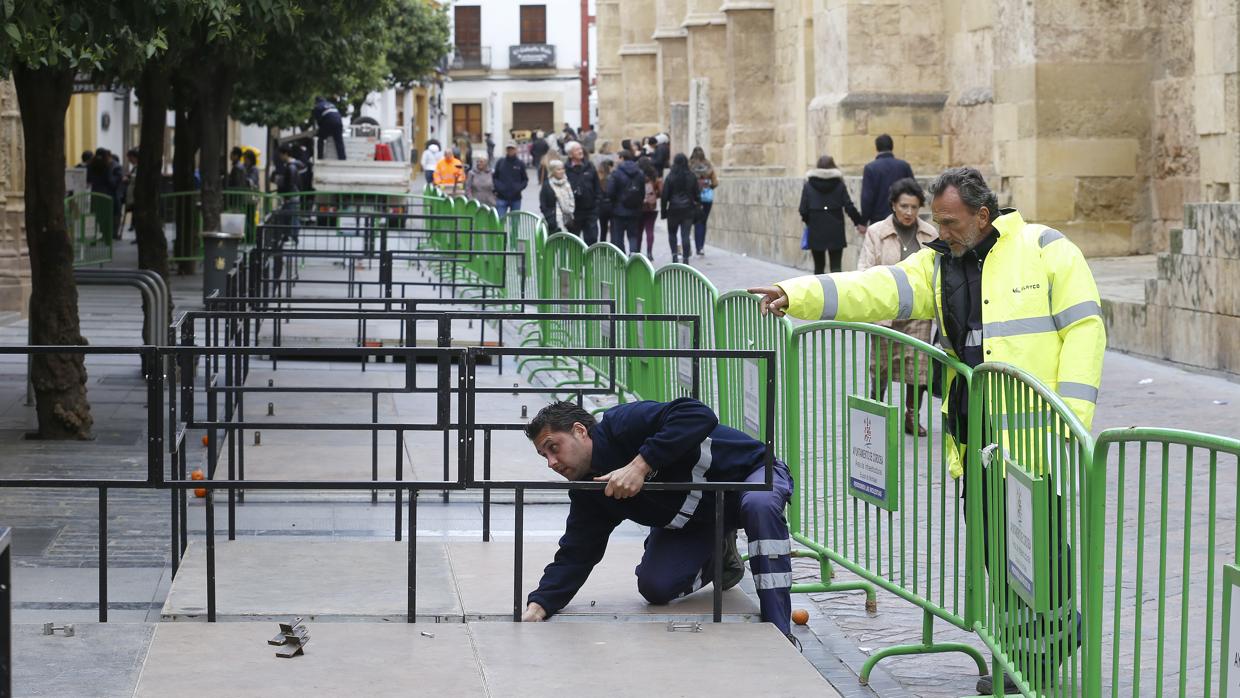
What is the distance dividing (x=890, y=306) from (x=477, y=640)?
5.89 feet

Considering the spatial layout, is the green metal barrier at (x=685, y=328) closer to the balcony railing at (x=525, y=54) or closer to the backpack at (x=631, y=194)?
the backpack at (x=631, y=194)

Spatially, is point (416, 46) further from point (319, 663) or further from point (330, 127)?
point (319, 663)

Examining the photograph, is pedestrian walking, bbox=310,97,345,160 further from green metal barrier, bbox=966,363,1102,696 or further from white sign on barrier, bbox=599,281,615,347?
green metal barrier, bbox=966,363,1102,696

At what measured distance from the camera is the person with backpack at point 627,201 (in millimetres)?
24109

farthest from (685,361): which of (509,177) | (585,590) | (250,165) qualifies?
(250,165)

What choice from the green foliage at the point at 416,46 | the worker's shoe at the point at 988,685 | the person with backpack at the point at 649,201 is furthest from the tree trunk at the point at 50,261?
the green foliage at the point at 416,46

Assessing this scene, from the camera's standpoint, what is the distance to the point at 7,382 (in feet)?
42.8

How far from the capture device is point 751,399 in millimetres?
7500

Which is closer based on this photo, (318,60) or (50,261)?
(50,261)

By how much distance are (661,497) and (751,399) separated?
128cm

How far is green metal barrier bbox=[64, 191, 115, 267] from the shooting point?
78.7ft

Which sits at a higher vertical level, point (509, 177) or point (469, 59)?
point (469, 59)

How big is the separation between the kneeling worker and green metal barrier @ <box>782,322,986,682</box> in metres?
0.33

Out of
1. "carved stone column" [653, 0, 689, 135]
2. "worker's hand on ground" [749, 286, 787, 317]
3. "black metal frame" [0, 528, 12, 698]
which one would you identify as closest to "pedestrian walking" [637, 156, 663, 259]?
"carved stone column" [653, 0, 689, 135]
